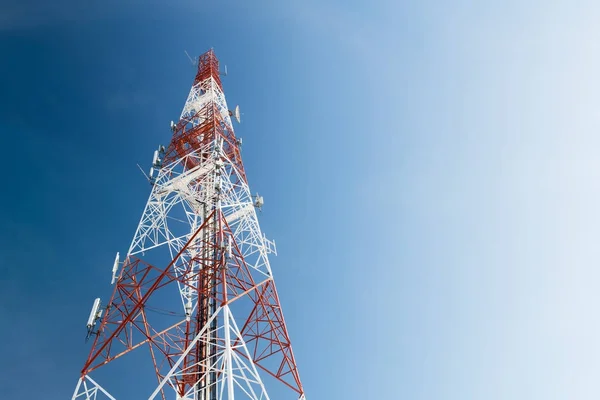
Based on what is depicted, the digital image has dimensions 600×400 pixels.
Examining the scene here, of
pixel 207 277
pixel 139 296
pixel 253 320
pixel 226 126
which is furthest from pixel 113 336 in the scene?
pixel 226 126

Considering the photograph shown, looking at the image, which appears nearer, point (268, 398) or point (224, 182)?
point (268, 398)

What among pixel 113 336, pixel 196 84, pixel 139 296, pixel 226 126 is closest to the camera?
pixel 113 336

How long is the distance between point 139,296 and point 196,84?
18875 mm

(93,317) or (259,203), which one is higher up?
(259,203)

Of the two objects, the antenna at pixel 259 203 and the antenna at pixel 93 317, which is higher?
the antenna at pixel 259 203

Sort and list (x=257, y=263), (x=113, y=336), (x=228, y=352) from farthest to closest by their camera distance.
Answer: (x=257, y=263) → (x=113, y=336) → (x=228, y=352)

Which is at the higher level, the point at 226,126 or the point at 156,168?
the point at 226,126

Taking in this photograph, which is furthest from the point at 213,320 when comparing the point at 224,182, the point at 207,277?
the point at 224,182

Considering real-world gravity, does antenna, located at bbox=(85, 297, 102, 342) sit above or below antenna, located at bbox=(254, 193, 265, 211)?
below

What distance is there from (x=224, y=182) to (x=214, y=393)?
11.6m

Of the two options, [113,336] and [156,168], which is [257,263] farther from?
[156,168]

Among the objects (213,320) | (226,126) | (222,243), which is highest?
(226,126)

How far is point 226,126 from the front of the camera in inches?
1077

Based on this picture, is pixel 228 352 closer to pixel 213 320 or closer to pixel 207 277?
pixel 213 320
